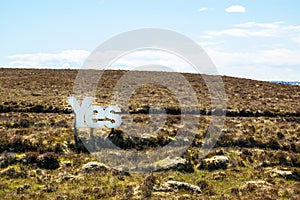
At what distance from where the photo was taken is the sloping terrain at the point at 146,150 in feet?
54.5

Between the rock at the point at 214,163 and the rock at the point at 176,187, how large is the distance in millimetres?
4057

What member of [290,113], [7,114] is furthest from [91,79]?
[290,113]

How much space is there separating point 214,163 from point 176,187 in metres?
5.01

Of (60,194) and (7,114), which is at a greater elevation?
(7,114)

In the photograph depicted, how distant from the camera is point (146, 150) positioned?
77.2 feet

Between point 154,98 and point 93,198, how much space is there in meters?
28.3

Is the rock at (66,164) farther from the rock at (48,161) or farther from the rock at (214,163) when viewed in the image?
the rock at (214,163)

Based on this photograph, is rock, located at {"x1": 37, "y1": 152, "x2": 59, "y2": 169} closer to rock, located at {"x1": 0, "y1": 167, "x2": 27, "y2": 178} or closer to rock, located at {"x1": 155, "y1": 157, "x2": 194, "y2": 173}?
rock, located at {"x1": 0, "y1": 167, "x2": 27, "y2": 178}

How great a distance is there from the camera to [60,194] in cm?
1560

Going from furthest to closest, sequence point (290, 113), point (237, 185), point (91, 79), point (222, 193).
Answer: point (91, 79) → point (290, 113) → point (237, 185) → point (222, 193)

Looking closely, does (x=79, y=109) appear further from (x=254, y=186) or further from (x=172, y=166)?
(x=254, y=186)

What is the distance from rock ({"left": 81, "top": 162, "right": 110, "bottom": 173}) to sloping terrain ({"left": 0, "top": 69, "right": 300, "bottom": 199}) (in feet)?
0.19

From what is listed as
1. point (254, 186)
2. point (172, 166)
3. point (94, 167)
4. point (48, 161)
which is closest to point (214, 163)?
point (172, 166)

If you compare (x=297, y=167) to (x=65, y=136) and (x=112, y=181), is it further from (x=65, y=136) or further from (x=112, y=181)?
(x=65, y=136)
